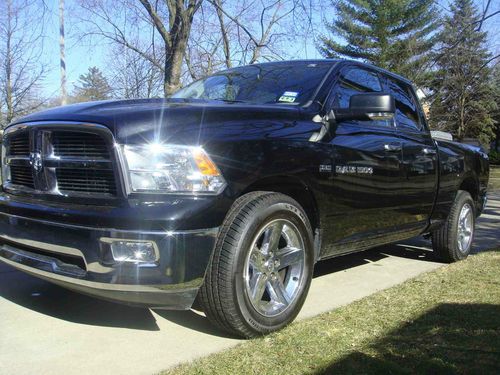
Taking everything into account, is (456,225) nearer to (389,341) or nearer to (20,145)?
(389,341)

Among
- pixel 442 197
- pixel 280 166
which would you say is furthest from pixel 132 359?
pixel 442 197

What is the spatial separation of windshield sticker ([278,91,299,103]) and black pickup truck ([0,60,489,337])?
0.02 meters

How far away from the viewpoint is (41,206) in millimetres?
3182

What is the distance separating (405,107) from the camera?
5480mm

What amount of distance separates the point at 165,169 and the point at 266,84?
70.0 inches

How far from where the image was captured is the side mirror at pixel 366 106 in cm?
397

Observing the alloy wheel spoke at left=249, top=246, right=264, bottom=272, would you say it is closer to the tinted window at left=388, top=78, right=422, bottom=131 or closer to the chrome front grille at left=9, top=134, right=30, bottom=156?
the chrome front grille at left=9, top=134, right=30, bottom=156

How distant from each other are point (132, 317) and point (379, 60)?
32.9 meters

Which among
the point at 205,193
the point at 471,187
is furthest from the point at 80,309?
the point at 471,187

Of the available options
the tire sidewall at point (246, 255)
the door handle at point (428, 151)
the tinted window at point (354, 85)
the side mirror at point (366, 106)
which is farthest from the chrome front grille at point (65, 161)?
the door handle at point (428, 151)

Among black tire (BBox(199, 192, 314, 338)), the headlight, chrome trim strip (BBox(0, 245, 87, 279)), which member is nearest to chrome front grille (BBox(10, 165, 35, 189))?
chrome trim strip (BBox(0, 245, 87, 279))

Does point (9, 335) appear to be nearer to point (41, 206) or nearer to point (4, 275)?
point (41, 206)

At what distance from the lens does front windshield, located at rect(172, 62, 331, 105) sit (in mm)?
4109

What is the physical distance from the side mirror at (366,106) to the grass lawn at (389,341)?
149 centimetres
